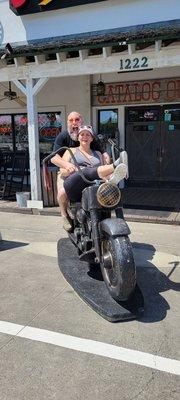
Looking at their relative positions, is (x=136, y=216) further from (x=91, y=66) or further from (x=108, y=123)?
(x=108, y=123)

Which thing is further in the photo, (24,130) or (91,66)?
(24,130)

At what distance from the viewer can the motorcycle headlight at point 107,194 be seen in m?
3.71

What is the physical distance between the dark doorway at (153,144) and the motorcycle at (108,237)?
669cm

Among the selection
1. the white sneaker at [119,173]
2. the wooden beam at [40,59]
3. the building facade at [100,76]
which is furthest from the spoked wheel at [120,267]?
the wooden beam at [40,59]

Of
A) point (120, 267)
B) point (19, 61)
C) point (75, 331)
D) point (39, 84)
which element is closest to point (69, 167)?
point (120, 267)

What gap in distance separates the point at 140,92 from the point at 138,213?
13.3 feet

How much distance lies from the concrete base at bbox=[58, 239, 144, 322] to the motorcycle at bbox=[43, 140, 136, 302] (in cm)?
9

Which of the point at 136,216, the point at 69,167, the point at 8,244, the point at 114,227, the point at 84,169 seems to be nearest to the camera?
the point at 114,227

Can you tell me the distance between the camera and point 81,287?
4.12 metres

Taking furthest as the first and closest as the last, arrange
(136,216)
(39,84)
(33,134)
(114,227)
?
(33,134) < (39,84) < (136,216) < (114,227)

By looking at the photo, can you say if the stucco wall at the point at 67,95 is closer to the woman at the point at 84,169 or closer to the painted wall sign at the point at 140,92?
the painted wall sign at the point at 140,92

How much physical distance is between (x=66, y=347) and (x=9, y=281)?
1.64 meters

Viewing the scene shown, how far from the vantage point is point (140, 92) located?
10453 mm

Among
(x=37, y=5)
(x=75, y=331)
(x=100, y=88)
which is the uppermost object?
(x=37, y=5)
